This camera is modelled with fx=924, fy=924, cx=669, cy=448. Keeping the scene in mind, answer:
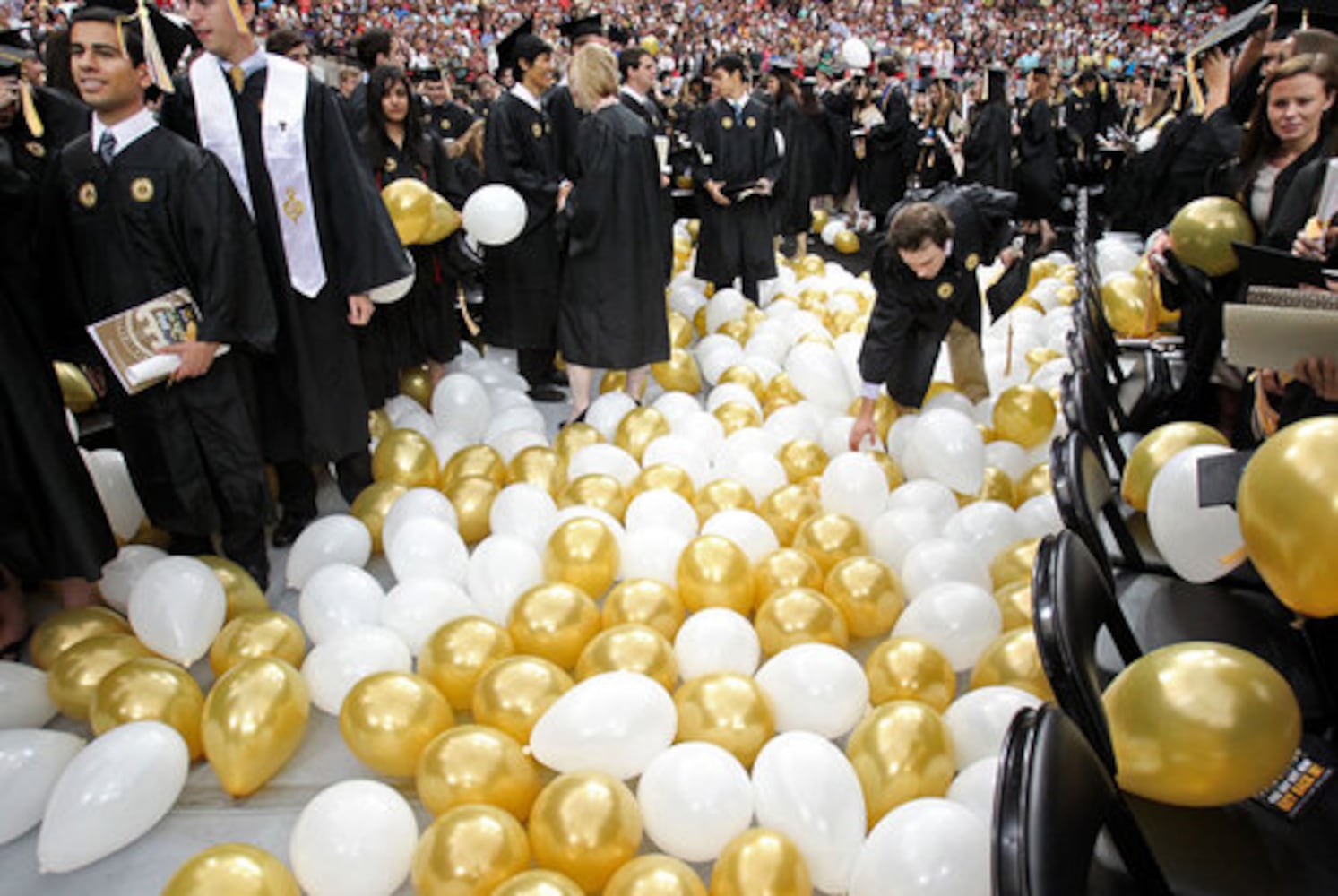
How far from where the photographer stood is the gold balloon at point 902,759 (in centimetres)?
168

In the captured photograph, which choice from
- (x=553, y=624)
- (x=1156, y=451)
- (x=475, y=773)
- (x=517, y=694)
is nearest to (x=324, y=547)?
(x=553, y=624)

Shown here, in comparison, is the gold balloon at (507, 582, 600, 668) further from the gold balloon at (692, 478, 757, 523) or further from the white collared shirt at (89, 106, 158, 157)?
the white collared shirt at (89, 106, 158, 157)

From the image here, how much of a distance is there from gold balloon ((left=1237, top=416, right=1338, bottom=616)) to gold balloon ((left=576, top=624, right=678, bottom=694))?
3.92 ft

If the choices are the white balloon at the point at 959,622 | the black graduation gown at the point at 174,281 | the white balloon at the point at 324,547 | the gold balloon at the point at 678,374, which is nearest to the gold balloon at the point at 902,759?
the white balloon at the point at 959,622

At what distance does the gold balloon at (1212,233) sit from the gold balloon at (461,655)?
220 centimetres

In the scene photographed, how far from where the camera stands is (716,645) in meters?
2.06

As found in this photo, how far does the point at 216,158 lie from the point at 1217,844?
2.61 meters

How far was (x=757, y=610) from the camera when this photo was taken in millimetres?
2352

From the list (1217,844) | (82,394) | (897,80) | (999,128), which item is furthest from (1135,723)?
(897,80)

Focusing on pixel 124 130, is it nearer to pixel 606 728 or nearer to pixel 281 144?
pixel 281 144

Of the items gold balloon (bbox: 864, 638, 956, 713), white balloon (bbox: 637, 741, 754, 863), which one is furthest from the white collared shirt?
gold balloon (bbox: 864, 638, 956, 713)

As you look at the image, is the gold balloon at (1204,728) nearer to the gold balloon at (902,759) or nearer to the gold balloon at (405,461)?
the gold balloon at (902,759)

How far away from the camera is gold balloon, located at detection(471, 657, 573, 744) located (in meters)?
1.88

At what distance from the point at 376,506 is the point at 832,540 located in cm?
138
